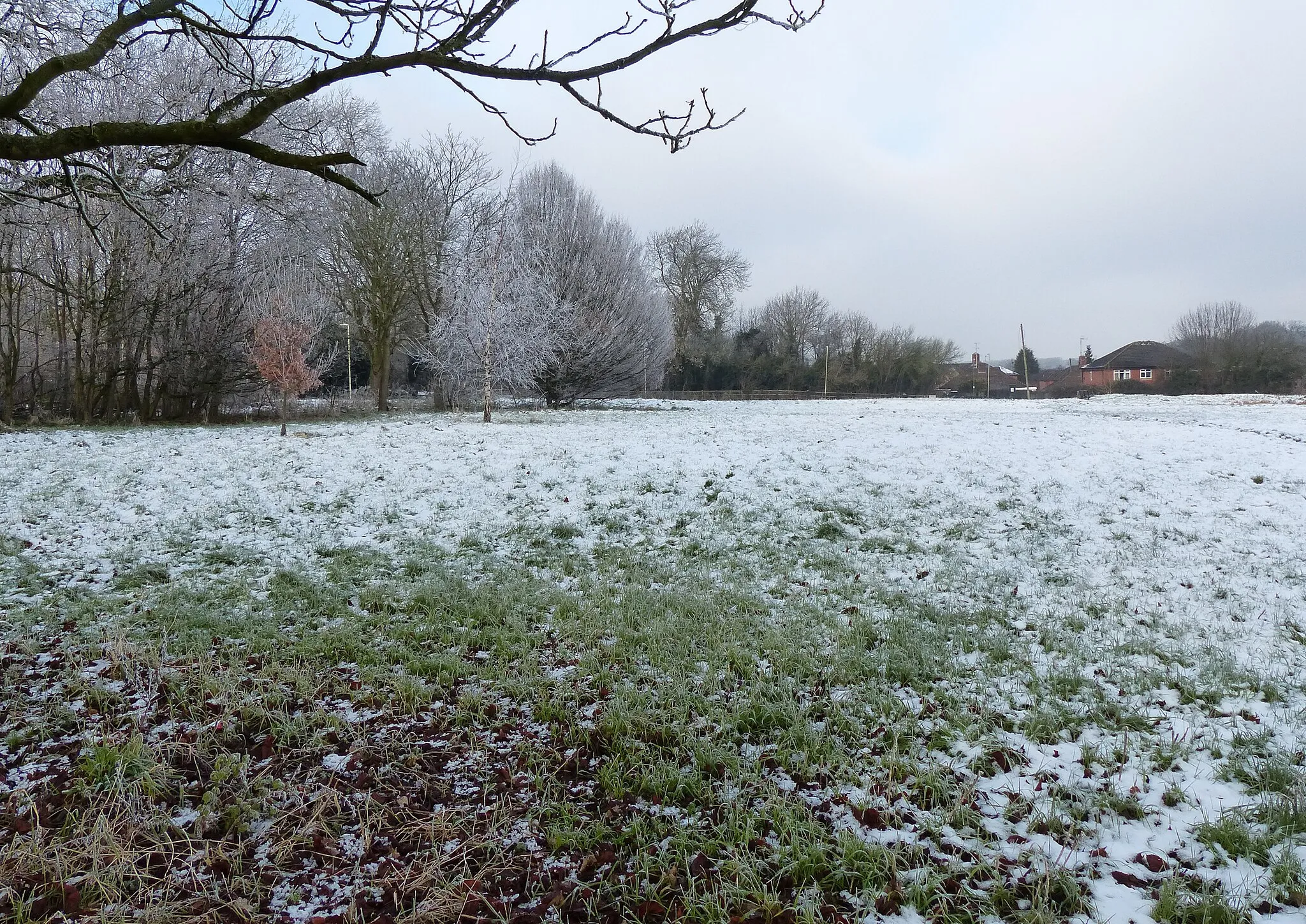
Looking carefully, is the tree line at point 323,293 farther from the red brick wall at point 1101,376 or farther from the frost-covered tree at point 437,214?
the red brick wall at point 1101,376

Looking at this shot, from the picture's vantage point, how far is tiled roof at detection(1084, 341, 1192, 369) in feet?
170

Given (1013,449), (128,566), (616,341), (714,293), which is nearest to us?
(128,566)

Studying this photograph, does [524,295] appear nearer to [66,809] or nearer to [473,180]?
[473,180]

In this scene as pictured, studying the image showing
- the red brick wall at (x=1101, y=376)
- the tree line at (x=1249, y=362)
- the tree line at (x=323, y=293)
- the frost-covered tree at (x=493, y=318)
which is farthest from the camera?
the red brick wall at (x=1101, y=376)

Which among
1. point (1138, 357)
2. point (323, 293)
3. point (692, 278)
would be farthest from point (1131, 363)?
point (323, 293)

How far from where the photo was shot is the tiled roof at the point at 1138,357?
51.7 metres

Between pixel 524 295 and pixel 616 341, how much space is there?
607 centimetres

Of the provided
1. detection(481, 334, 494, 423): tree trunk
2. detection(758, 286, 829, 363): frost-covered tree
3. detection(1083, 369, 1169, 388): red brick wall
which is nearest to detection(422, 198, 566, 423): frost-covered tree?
detection(481, 334, 494, 423): tree trunk

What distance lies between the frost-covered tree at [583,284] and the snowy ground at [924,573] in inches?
460

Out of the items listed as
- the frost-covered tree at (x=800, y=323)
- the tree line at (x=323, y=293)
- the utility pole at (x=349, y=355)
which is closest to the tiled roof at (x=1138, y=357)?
the frost-covered tree at (x=800, y=323)

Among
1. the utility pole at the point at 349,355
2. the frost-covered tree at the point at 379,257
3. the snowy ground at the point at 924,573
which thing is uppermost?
the frost-covered tree at the point at 379,257

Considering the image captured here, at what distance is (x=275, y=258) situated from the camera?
757 inches

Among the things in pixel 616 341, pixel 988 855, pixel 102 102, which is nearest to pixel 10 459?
pixel 102 102

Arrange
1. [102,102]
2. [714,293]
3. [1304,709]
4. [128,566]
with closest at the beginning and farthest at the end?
[1304,709], [128,566], [102,102], [714,293]
